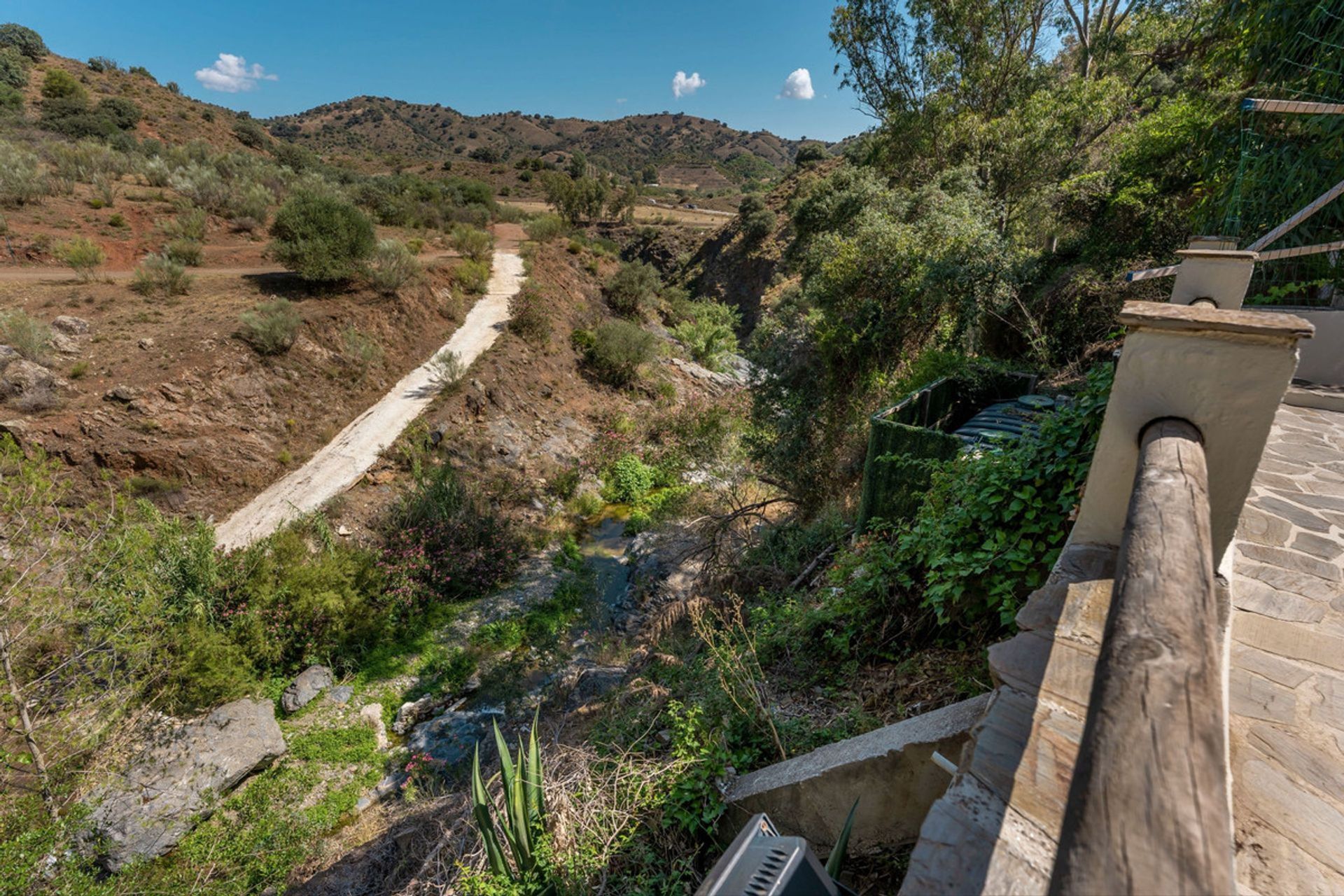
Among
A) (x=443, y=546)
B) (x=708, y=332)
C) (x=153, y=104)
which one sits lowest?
(x=443, y=546)

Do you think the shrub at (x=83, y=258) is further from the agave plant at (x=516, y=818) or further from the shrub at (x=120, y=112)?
the shrub at (x=120, y=112)

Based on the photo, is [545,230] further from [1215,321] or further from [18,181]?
[1215,321]

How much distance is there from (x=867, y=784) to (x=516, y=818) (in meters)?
1.71

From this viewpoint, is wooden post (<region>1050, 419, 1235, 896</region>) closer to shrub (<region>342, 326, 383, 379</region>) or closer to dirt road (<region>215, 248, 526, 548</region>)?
dirt road (<region>215, 248, 526, 548</region>)

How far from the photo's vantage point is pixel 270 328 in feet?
29.9

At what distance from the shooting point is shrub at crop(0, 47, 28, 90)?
22.1 metres

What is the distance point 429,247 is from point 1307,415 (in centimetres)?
1847

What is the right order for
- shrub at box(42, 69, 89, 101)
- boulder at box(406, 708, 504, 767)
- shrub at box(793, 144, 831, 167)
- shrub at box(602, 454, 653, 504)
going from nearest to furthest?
boulder at box(406, 708, 504, 767) < shrub at box(602, 454, 653, 504) < shrub at box(42, 69, 89, 101) < shrub at box(793, 144, 831, 167)

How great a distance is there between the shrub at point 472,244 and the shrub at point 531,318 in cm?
349

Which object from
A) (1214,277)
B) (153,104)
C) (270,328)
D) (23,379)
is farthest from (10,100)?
(1214,277)

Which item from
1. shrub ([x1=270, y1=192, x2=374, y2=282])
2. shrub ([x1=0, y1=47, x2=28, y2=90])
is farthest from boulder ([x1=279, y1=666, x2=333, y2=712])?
shrub ([x1=0, y1=47, x2=28, y2=90])

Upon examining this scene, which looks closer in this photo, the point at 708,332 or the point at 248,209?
the point at 248,209

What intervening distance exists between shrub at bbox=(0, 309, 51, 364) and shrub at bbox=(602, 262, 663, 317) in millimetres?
13164

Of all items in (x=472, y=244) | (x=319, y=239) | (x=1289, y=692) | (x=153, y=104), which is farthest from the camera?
(x=153, y=104)
